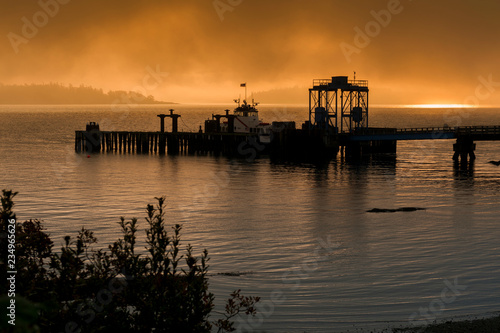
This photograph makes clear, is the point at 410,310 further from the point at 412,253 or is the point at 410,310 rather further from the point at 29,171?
the point at 29,171

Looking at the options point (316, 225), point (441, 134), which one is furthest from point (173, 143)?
point (316, 225)

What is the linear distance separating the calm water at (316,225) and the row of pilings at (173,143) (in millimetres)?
18075

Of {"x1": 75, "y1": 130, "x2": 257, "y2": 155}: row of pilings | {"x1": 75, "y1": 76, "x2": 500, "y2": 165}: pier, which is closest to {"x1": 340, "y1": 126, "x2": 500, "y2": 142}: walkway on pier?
{"x1": 75, "y1": 76, "x2": 500, "y2": 165}: pier

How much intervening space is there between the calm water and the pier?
6293mm

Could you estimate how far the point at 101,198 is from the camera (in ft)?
186

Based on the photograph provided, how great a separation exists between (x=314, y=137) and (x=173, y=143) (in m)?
26.1

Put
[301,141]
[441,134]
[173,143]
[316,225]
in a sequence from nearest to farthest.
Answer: [316,225]
[441,134]
[301,141]
[173,143]

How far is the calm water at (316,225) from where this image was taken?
25575 millimetres

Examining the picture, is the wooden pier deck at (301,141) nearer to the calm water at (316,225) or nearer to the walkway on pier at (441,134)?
the walkway on pier at (441,134)

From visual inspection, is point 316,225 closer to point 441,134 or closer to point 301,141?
point 441,134

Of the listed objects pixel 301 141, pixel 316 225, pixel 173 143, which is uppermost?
pixel 301 141

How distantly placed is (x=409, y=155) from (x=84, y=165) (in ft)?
182

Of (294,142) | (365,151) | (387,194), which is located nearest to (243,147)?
(294,142)

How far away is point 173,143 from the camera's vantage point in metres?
113
